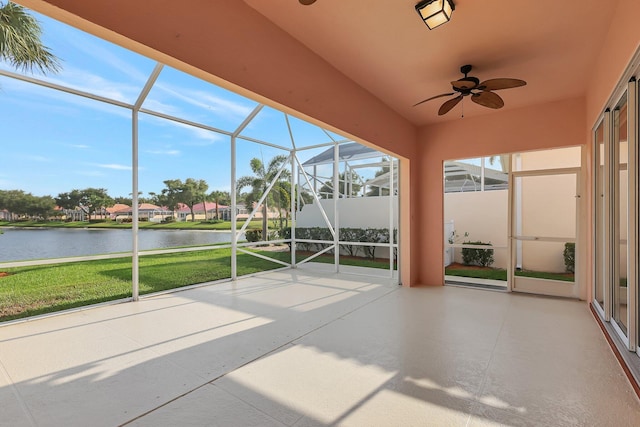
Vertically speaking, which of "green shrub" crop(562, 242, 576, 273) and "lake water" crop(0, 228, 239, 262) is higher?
"lake water" crop(0, 228, 239, 262)

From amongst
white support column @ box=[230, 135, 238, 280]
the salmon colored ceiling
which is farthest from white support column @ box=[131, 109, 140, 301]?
the salmon colored ceiling

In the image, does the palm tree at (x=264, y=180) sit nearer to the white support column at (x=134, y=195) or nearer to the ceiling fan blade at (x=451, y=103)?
the white support column at (x=134, y=195)

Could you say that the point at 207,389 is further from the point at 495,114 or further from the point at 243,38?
the point at 495,114

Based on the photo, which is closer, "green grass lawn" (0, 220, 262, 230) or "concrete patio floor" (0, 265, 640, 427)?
"concrete patio floor" (0, 265, 640, 427)

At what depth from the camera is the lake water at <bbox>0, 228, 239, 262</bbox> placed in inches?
147

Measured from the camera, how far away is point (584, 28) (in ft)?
9.02

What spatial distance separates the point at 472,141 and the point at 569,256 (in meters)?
2.35

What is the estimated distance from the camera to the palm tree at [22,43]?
11.6 ft

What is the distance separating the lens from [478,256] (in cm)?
675

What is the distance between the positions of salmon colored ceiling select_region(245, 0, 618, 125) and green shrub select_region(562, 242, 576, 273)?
90.4 inches

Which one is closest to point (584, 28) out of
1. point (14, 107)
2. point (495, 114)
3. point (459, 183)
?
point (495, 114)

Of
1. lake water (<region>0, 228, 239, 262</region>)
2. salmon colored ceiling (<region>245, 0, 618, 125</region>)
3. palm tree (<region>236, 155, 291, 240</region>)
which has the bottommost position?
lake water (<region>0, 228, 239, 262</region>)

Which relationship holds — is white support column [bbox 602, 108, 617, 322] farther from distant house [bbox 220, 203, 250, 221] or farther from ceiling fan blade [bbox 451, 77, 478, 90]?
distant house [bbox 220, 203, 250, 221]

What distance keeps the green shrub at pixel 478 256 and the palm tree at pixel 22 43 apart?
7455mm
